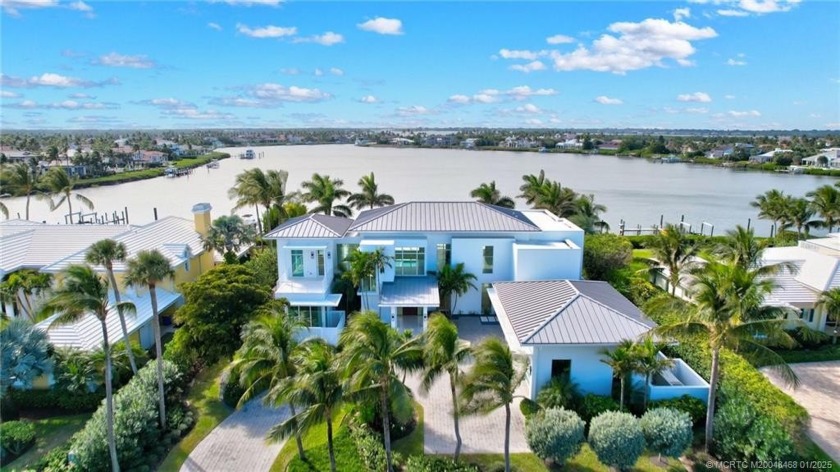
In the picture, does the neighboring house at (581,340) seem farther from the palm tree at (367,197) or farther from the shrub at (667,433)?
the palm tree at (367,197)

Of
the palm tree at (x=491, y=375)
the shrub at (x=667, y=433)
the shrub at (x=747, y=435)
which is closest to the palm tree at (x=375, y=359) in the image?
the palm tree at (x=491, y=375)

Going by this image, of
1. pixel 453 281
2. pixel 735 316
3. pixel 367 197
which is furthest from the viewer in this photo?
pixel 367 197

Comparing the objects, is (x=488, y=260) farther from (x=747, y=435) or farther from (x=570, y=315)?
(x=747, y=435)

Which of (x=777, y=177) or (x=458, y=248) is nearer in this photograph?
(x=458, y=248)

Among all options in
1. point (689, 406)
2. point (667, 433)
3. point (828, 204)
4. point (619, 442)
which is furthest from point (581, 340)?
point (828, 204)

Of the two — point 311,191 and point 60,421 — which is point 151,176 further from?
point 60,421

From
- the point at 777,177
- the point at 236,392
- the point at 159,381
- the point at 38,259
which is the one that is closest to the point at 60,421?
the point at 159,381
